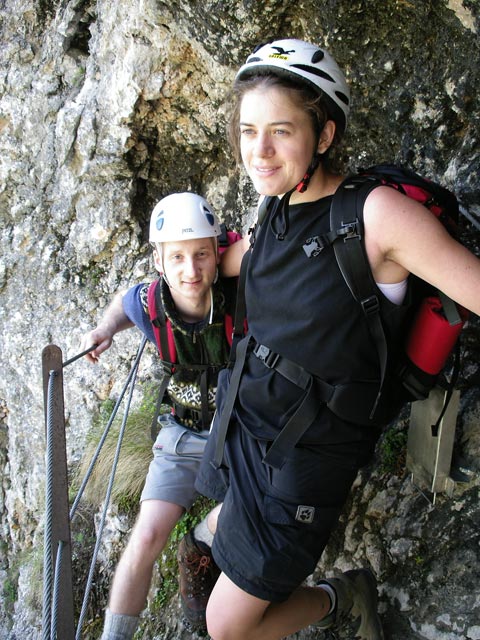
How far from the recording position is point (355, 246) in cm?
263

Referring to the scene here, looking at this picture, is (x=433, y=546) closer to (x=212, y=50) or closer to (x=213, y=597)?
(x=213, y=597)

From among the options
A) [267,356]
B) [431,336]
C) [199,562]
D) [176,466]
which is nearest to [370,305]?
[431,336]

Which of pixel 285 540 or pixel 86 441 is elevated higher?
pixel 285 540

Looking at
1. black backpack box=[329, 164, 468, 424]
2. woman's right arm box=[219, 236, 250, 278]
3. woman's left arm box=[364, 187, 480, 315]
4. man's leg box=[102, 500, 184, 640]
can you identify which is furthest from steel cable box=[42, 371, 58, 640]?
woman's left arm box=[364, 187, 480, 315]

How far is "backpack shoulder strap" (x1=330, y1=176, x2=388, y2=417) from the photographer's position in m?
2.64

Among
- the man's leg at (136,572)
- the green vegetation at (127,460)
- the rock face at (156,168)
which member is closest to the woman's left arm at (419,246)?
the rock face at (156,168)

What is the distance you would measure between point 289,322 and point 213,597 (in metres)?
1.54

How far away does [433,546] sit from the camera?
157 inches

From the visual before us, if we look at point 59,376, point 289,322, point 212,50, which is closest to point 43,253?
point 212,50

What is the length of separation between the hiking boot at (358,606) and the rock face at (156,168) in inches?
8.8

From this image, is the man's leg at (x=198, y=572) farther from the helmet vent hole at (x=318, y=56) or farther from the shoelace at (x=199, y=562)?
the helmet vent hole at (x=318, y=56)

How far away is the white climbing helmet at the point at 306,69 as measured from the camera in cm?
288

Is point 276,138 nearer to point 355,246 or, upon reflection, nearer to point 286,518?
point 355,246

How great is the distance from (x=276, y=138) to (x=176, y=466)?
8.10 ft
